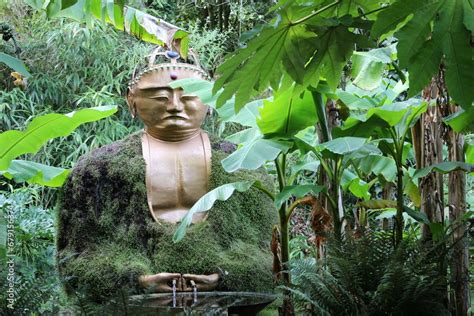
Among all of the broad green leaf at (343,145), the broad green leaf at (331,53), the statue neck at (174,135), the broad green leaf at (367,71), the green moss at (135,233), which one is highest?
the broad green leaf at (367,71)

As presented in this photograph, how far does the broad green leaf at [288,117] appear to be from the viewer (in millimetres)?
3359

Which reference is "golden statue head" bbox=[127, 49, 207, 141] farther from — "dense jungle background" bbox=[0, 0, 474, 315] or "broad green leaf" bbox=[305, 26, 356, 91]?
"broad green leaf" bbox=[305, 26, 356, 91]

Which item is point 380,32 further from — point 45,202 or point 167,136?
point 45,202

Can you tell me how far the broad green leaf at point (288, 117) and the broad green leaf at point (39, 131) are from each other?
2.47 feet

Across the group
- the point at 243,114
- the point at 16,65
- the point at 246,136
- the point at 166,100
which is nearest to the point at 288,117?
the point at 243,114

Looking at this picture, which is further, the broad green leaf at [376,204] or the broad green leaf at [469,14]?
the broad green leaf at [376,204]

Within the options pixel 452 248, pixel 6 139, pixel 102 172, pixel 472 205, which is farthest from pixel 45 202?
pixel 452 248

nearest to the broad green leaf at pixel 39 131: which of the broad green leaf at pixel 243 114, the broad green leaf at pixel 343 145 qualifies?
the broad green leaf at pixel 243 114

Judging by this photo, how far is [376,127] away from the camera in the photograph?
11.0 ft

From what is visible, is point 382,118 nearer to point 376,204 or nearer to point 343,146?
point 343,146

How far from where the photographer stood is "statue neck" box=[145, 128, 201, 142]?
4227 mm

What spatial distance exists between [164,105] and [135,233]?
74cm

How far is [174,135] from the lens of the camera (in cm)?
423

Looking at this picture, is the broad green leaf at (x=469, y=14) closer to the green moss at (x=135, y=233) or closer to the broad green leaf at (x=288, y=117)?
the broad green leaf at (x=288, y=117)
